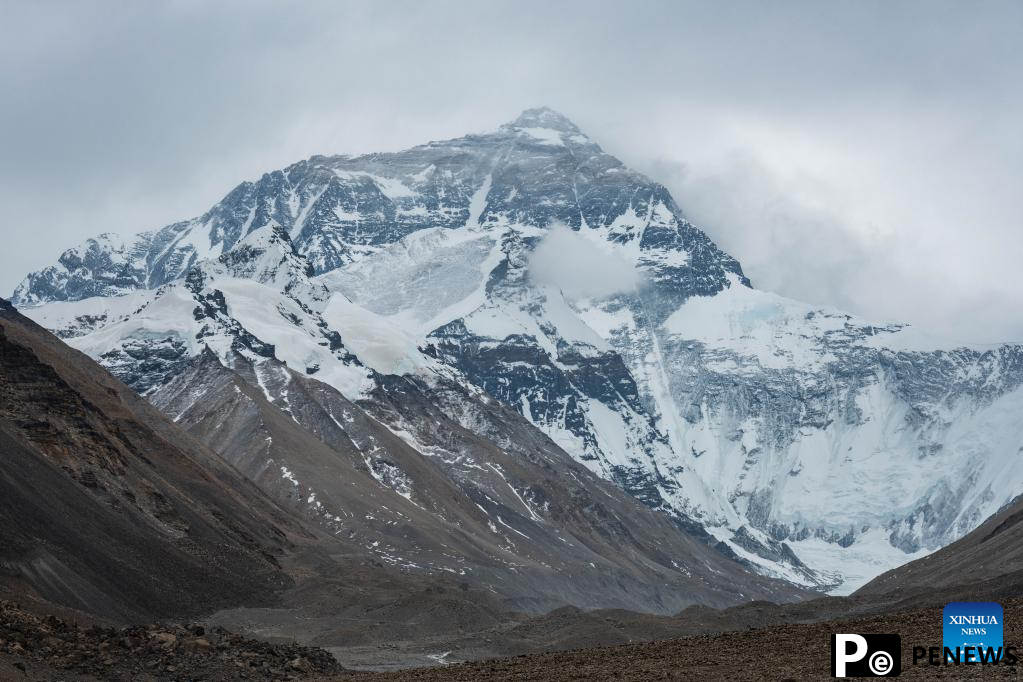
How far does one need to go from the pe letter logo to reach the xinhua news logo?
Answer: 1606 mm

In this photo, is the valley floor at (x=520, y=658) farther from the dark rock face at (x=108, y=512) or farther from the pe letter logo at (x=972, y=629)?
the dark rock face at (x=108, y=512)

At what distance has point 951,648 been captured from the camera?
46.2m

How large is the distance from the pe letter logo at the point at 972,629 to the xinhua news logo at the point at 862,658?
1.61 m

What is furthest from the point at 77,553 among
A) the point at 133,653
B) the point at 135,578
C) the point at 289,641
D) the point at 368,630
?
the point at 133,653

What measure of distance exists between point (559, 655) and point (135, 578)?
63042 mm

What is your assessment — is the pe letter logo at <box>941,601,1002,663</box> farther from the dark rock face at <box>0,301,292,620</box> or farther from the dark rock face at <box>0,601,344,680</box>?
the dark rock face at <box>0,301,292,620</box>

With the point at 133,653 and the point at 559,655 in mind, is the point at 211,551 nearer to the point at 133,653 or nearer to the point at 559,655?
the point at 133,653

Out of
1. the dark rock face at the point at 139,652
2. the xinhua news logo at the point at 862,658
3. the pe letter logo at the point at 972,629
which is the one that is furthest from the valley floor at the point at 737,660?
the dark rock face at the point at 139,652

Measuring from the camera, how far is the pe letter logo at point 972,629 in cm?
4575

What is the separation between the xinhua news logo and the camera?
45438 millimetres

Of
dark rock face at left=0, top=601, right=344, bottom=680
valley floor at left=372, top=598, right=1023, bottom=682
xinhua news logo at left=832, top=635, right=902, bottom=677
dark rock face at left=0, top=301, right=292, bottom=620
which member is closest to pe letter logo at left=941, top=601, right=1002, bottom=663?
valley floor at left=372, top=598, right=1023, bottom=682

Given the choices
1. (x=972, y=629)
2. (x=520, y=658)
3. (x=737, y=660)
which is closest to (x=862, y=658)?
(x=972, y=629)

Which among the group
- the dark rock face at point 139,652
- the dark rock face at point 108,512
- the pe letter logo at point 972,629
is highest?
the dark rock face at point 108,512

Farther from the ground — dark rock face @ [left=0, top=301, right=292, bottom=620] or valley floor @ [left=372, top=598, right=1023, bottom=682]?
dark rock face @ [left=0, top=301, right=292, bottom=620]
